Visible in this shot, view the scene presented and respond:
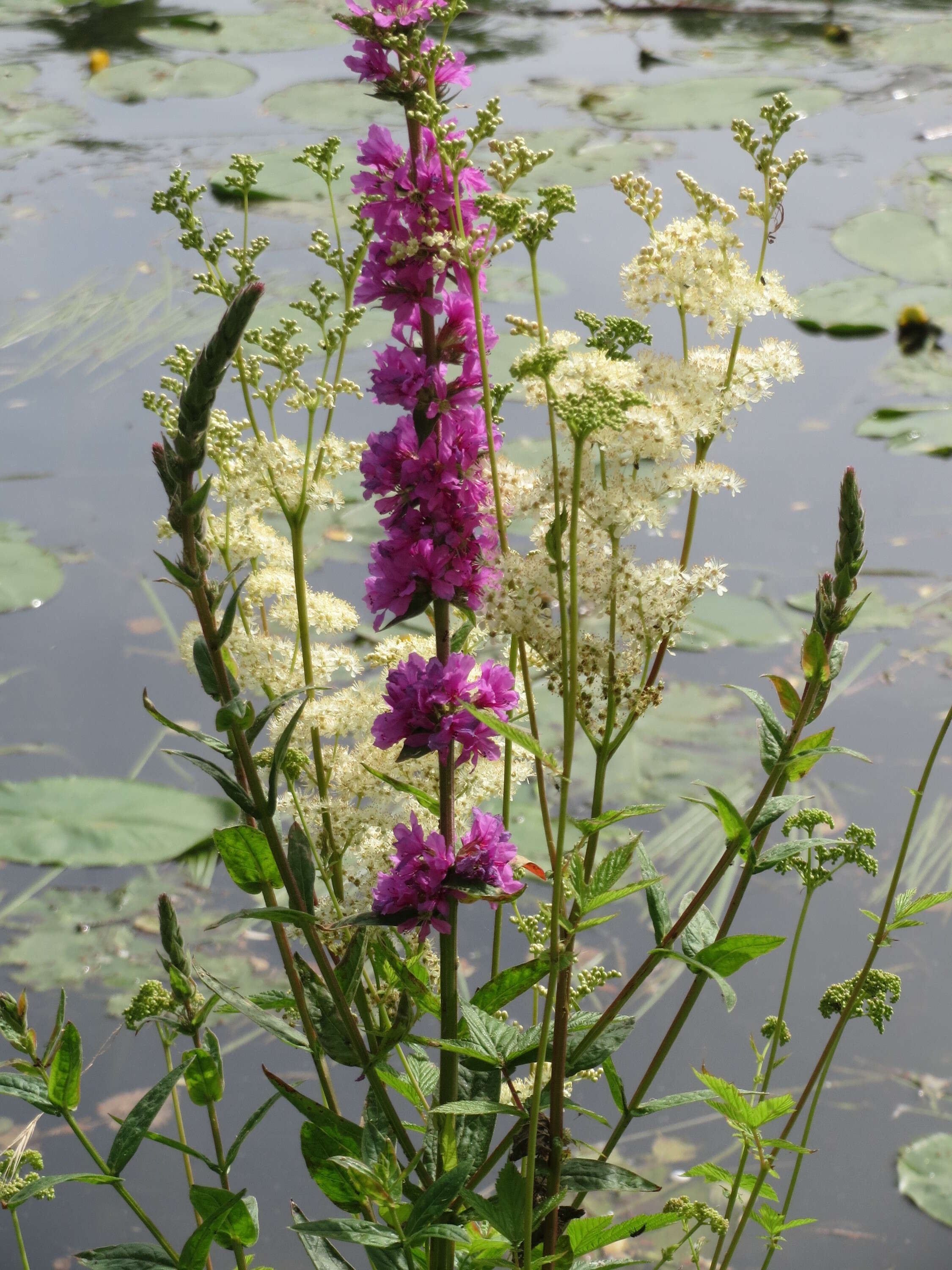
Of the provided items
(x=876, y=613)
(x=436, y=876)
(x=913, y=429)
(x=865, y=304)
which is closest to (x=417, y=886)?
(x=436, y=876)

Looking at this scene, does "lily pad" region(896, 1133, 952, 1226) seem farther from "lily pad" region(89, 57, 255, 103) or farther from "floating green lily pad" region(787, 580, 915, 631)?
"lily pad" region(89, 57, 255, 103)

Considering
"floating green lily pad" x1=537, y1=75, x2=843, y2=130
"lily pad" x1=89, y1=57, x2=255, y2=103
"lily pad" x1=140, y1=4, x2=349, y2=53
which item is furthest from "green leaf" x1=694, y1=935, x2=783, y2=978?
"lily pad" x1=140, y1=4, x2=349, y2=53

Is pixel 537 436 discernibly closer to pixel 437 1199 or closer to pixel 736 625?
pixel 736 625

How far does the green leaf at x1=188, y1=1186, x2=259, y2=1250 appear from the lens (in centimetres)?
93

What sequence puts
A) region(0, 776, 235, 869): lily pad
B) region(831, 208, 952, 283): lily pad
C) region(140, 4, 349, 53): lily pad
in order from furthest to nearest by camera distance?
region(140, 4, 349, 53): lily pad, region(831, 208, 952, 283): lily pad, region(0, 776, 235, 869): lily pad

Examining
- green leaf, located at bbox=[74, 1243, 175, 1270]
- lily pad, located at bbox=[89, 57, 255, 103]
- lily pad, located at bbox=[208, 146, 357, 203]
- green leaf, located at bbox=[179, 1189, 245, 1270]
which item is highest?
lily pad, located at bbox=[89, 57, 255, 103]

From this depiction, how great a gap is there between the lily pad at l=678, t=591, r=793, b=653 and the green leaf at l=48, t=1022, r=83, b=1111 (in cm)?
160

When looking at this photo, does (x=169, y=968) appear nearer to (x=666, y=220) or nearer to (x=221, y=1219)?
(x=221, y=1219)

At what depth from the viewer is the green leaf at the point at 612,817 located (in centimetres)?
72

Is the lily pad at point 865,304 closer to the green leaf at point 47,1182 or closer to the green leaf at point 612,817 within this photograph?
the green leaf at point 612,817

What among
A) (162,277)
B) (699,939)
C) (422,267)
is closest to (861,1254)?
(699,939)

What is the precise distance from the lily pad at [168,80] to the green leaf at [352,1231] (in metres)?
4.79

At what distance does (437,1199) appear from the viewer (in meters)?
0.76

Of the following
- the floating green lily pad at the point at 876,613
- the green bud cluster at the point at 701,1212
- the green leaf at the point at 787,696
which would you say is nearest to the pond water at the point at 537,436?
the floating green lily pad at the point at 876,613
